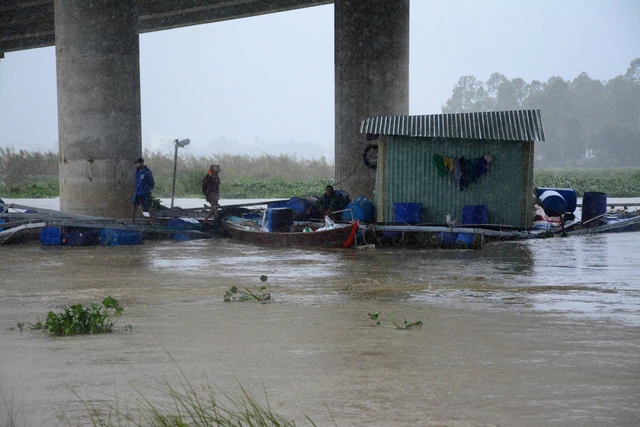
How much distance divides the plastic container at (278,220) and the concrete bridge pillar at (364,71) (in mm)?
6148

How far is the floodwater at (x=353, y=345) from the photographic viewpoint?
267 inches

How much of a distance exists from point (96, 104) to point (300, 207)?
6027mm

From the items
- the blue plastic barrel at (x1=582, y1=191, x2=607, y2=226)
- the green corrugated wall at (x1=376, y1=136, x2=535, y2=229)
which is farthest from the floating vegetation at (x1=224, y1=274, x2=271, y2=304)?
the blue plastic barrel at (x1=582, y1=191, x2=607, y2=226)

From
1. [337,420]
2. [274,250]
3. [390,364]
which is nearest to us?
[337,420]

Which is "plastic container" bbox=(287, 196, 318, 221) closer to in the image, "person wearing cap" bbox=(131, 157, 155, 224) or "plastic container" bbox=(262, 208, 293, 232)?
"plastic container" bbox=(262, 208, 293, 232)

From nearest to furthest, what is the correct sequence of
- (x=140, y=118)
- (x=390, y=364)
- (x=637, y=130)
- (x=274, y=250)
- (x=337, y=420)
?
(x=337, y=420) → (x=390, y=364) → (x=274, y=250) → (x=140, y=118) → (x=637, y=130)

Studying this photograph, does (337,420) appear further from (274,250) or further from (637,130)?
(637,130)

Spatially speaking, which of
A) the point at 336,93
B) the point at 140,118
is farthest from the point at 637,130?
the point at 140,118

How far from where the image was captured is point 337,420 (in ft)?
21.0

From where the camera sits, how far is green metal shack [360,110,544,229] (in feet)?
70.1

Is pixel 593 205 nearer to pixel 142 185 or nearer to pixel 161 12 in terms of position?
pixel 142 185

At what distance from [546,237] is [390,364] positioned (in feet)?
47.4

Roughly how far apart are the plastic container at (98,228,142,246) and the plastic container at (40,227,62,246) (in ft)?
3.19

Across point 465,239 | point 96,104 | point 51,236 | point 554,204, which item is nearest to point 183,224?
point 51,236
